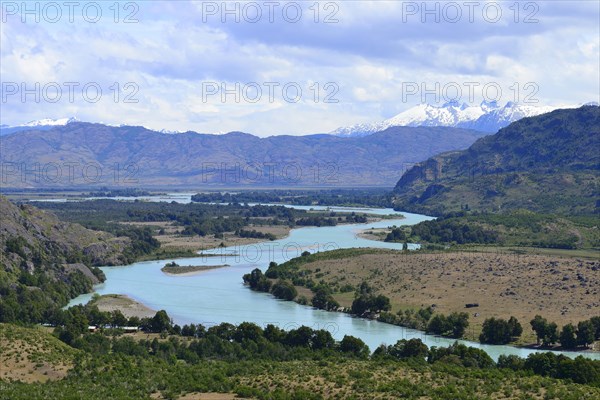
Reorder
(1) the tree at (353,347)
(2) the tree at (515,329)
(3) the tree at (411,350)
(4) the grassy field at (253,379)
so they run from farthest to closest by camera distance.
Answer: (2) the tree at (515,329) < (1) the tree at (353,347) < (3) the tree at (411,350) < (4) the grassy field at (253,379)

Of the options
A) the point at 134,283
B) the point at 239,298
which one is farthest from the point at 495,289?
the point at 134,283

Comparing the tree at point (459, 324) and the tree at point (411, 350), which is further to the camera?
the tree at point (459, 324)

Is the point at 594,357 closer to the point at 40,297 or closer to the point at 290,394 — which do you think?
the point at 290,394

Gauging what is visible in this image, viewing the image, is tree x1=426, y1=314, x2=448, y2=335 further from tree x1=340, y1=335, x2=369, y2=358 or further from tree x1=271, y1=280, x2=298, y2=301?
tree x1=271, y1=280, x2=298, y2=301

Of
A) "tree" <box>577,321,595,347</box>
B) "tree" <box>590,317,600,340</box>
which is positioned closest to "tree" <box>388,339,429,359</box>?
"tree" <box>577,321,595,347</box>

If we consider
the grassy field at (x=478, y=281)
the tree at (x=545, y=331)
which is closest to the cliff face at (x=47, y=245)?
the grassy field at (x=478, y=281)

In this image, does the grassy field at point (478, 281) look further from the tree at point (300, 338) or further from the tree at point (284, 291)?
the tree at point (300, 338)
